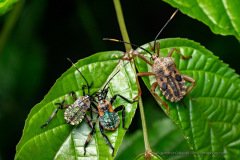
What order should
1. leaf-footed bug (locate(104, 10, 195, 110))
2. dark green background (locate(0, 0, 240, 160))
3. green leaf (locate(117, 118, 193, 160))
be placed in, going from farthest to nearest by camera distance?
dark green background (locate(0, 0, 240, 160)) → green leaf (locate(117, 118, 193, 160)) → leaf-footed bug (locate(104, 10, 195, 110))

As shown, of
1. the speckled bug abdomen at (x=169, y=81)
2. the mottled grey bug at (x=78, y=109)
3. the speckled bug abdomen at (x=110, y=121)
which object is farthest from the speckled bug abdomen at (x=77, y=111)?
the speckled bug abdomen at (x=169, y=81)

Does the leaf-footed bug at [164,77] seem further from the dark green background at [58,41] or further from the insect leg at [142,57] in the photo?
the dark green background at [58,41]

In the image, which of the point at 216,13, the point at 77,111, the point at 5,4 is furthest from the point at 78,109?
the point at 216,13

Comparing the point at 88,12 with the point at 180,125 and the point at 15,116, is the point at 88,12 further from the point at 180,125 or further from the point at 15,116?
the point at 180,125

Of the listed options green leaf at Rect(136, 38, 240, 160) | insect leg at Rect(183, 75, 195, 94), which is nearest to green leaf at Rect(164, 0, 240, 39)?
green leaf at Rect(136, 38, 240, 160)

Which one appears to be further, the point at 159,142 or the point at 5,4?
the point at 159,142

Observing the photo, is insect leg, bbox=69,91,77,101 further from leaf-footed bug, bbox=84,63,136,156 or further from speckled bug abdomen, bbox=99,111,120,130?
speckled bug abdomen, bbox=99,111,120,130

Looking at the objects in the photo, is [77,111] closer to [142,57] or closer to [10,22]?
[142,57]
